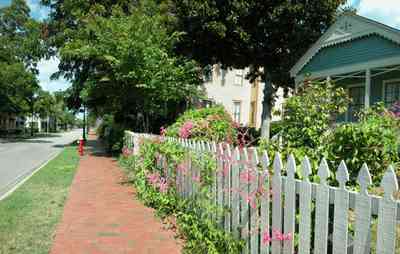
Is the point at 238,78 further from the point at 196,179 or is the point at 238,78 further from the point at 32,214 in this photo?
the point at 196,179

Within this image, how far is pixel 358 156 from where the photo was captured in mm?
3990

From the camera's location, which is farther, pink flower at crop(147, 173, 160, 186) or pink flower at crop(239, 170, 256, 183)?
pink flower at crop(147, 173, 160, 186)

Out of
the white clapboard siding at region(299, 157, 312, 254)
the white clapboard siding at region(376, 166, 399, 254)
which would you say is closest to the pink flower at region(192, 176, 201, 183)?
the white clapboard siding at region(299, 157, 312, 254)

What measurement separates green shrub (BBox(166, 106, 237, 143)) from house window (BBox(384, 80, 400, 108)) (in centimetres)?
894

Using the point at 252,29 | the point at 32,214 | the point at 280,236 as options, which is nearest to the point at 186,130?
the point at 32,214

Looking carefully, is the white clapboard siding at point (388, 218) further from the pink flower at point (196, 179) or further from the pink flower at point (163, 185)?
the pink flower at point (163, 185)

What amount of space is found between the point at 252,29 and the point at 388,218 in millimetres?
20542

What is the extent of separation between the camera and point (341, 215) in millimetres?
3148

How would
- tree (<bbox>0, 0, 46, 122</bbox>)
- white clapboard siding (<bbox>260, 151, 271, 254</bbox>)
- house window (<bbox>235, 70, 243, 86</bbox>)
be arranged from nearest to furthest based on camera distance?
white clapboard siding (<bbox>260, 151, 271, 254</bbox>), house window (<bbox>235, 70, 243, 86</bbox>), tree (<bbox>0, 0, 46, 122</bbox>)

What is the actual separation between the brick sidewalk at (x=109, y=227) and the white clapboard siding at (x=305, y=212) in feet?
8.15

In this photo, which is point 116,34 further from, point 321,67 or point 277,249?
point 277,249

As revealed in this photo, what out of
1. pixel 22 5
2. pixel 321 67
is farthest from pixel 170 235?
pixel 22 5

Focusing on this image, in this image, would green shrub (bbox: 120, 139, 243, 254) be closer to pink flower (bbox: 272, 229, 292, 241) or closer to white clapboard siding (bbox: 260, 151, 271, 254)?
white clapboard siding (bbox: 260, 151, 271, 254)

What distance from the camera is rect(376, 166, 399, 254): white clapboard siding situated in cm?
268
